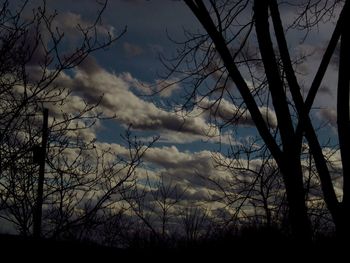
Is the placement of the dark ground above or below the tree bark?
below

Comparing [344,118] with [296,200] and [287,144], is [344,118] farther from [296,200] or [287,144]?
[296,200]

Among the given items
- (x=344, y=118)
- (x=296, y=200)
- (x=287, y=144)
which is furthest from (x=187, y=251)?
(x=344, y=118)

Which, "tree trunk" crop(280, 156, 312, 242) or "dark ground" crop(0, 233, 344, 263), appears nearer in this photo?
"dark ground" crop(0, 233, 344, 263)

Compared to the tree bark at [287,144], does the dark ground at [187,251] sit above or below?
below

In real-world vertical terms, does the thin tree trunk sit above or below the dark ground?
above

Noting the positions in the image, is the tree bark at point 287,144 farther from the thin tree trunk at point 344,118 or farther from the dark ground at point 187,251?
the thin tree trunk at point 344,118

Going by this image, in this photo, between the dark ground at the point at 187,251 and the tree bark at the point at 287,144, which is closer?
the dark ground at the point at 187,251

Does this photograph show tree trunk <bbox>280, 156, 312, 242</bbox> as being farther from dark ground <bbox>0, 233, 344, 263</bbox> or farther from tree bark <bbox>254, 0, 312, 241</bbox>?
dark ground <bbox>0, 233, 344, 263</bbox>

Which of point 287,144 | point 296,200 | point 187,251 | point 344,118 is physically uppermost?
point 344,118

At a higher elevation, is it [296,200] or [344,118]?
[344,118]

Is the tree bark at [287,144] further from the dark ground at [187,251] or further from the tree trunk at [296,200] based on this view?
the dark ground at [187,251]

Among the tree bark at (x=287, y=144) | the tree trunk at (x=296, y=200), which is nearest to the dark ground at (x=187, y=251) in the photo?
the tree trunk at (x=296, y=200)

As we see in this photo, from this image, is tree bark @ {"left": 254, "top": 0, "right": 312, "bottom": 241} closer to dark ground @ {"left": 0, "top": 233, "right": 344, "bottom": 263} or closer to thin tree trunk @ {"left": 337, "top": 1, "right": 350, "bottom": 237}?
dark ground @ {"left": 0, "top": 233, "right": 344, "bottom": 263}

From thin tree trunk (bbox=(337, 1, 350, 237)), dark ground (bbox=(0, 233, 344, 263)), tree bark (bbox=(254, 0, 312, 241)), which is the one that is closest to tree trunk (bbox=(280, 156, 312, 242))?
tree bark (bbox=(254, 0, 312, 241))
